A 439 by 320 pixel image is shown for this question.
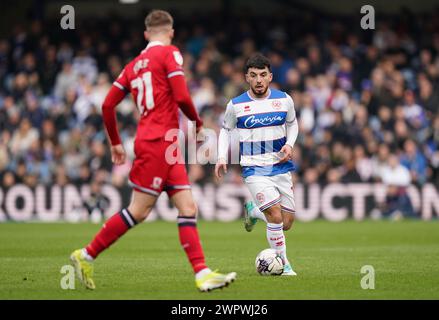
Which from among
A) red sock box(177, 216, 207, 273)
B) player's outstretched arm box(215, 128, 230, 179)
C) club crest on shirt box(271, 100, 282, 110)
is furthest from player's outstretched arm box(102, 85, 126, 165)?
club crest on shirt box(271, 100, 282, 110)

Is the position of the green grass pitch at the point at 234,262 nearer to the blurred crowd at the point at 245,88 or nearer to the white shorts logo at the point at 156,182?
the white shorts logo at the point at 156,182

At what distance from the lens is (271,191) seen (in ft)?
35.2

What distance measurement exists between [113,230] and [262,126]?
9.15 feet

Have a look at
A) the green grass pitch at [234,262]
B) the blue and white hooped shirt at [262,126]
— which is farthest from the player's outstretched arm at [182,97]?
the blue and white hooped shirt at [262,126]

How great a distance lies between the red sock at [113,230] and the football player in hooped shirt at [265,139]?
2296 millimetres

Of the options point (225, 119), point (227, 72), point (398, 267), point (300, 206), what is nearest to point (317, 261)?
point (398, 267)

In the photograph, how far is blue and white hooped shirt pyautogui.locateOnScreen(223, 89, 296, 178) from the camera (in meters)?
10.9

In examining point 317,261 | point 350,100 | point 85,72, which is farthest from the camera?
point 85,72

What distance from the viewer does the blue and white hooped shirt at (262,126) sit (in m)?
10.9

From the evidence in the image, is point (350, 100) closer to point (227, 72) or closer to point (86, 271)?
point (227, 72)

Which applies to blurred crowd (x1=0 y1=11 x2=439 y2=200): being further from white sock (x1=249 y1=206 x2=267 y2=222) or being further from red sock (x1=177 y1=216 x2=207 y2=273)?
red sock (x1=177 y1=216 x2=207 y2=273)

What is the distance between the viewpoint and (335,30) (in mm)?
27266

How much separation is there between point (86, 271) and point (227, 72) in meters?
17.8
